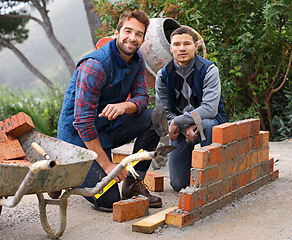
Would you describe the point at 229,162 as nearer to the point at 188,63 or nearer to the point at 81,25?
the point at 188,63

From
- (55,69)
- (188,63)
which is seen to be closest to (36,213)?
(188,63)

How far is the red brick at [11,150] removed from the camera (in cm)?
251

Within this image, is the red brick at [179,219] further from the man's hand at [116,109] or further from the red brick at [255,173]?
the red brick at [255,173]

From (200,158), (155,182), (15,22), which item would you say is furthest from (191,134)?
(15,22)

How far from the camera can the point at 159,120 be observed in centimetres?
291

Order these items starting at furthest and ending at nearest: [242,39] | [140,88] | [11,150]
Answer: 1. [242,39]
2. [140,88]
3. [11,150]

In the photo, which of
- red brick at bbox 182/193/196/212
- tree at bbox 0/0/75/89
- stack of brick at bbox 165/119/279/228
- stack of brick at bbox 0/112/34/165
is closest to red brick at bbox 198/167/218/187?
stack of brick at bbox 165/119/279/228

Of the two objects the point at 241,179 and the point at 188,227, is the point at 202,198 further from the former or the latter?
the point at 241,179

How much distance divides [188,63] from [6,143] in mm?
1564

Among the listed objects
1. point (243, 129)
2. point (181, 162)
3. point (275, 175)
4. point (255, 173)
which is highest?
point (243, 129)

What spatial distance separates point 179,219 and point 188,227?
3.8 inches

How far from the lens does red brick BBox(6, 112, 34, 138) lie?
2656 mm

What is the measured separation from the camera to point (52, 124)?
6.65 metres

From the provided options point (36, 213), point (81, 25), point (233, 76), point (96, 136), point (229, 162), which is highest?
point (81, 25)
